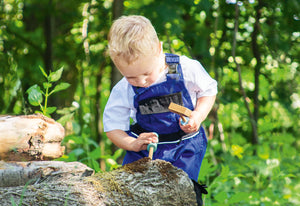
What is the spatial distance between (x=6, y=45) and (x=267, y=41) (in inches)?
114

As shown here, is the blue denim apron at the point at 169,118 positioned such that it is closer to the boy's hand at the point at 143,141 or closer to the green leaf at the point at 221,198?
the boy's hand at the point at 143,141

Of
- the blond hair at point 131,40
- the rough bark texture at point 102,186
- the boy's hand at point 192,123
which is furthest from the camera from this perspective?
the boy's hand at point 192,123

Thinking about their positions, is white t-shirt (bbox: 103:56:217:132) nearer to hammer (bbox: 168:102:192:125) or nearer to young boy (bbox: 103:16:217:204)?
young boy (bbox: 103:16:217:204)

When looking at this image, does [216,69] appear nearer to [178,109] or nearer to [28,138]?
[178,109]

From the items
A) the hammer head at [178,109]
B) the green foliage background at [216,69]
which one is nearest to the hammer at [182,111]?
the hammer head at [178,109]

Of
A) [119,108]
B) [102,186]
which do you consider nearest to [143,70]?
[119,108]

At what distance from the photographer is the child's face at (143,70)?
198 centimetres

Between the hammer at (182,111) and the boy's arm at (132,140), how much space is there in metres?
0.19

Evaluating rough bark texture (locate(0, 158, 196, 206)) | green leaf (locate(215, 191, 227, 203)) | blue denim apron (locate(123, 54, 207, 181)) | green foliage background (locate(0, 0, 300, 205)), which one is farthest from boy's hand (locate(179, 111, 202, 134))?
green leaf (locate(215, 191, 227, 203))

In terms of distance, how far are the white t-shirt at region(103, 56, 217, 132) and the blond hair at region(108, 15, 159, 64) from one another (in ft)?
0.86

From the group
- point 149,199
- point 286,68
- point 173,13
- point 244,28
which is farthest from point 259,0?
point 149,199

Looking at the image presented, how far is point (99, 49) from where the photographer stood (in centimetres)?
440

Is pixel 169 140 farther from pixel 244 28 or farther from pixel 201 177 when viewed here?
pixel 244 28

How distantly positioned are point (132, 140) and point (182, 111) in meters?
0.38
